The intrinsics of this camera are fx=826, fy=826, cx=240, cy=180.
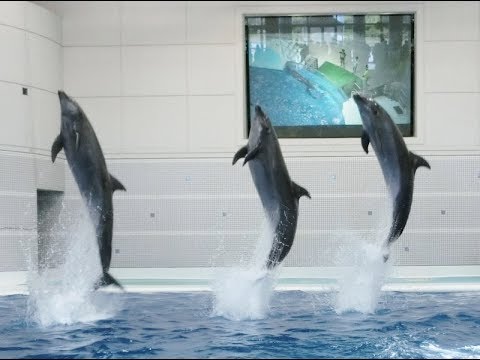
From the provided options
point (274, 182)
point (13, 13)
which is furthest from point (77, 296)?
point (13, 13)

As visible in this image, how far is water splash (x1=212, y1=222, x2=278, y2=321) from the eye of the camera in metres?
8.81

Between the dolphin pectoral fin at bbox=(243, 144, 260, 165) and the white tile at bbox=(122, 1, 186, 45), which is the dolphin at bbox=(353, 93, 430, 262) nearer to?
the dolphin pectoral fin at bbox=(243, 144, 260, 165)

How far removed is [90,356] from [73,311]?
2.28 metres

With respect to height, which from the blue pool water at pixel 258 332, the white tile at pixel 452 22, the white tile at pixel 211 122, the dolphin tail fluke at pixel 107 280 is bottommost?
the blue pool water at pixel 258 332

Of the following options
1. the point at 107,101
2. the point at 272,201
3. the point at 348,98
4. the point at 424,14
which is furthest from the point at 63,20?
the point at 272,201

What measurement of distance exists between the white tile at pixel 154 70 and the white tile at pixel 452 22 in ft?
15.4

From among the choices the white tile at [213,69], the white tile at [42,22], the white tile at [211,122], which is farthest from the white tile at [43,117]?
the white tile at [213,69]

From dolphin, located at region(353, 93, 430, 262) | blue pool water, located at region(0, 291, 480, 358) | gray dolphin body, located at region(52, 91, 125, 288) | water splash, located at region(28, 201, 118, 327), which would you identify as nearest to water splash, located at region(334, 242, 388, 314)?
blue pool water, located at region(0, 291, 480, 358)

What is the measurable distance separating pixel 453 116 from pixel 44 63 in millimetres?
7679

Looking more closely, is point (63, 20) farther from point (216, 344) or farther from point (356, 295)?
point (216, 344)

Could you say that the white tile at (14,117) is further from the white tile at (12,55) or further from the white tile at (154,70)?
the white tile at (154,70)

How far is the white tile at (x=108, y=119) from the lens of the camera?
52.0 ft

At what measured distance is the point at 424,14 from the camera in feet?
51.1

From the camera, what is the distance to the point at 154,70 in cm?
1580
